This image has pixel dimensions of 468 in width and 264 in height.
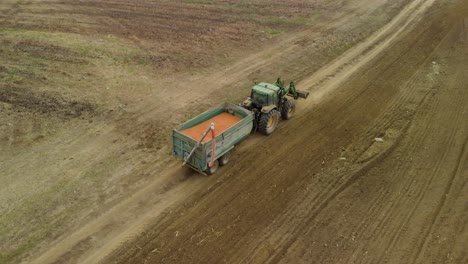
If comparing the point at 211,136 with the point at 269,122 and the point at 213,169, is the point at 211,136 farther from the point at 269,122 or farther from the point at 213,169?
the point at 269,122

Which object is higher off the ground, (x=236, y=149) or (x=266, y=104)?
(x=266, y=104)

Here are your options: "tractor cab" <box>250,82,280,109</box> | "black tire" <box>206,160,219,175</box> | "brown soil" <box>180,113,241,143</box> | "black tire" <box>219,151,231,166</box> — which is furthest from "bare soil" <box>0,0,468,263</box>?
"tractor cab" <box>250,82,280,109</box>

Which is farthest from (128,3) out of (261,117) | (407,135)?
(407,135)

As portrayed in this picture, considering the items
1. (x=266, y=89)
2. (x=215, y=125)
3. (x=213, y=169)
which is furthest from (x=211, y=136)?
(x=266, y=89)

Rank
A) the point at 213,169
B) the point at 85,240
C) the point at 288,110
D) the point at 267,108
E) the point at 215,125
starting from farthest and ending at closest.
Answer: the point at 288,110, the point at 267,108, the point at 215,125, the point at 213,169, the point at 85,240

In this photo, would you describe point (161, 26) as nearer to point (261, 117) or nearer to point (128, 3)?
point (128, 3)

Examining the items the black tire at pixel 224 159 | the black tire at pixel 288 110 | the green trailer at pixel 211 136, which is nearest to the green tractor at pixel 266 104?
the black tire at pixel 288 110
